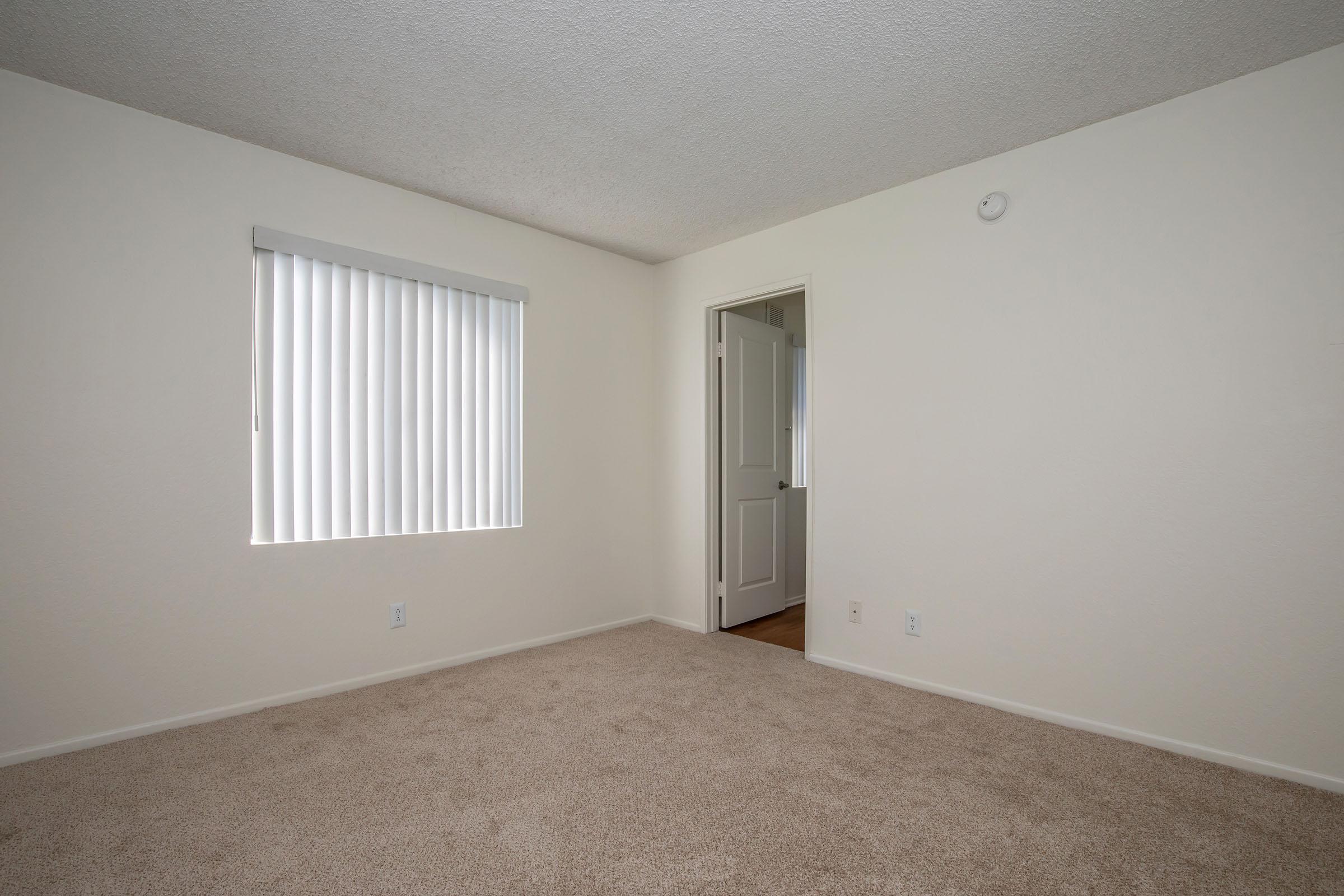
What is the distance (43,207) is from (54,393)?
69cm

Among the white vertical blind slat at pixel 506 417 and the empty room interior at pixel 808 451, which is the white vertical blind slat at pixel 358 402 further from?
the white vertical blind slat at pixel 506 417

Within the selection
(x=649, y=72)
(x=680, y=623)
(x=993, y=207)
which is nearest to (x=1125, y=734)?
(x=993, y=207)

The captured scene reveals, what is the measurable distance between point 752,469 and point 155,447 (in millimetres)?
3317

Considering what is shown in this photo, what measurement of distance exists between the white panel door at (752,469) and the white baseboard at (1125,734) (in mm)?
1132

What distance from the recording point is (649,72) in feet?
7.52

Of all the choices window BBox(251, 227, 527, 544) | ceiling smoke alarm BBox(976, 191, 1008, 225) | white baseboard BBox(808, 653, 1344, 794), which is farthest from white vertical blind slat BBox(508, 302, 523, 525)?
A: ceiling smoke alarm BBox(976, 191, 1008, 225)

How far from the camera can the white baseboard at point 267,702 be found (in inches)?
93.7

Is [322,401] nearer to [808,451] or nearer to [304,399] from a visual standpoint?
[304,399]

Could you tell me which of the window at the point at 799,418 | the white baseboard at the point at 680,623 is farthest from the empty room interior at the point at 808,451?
the window at the point at 799,418

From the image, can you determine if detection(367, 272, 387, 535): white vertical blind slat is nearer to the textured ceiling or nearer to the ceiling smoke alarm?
the textured ceiling

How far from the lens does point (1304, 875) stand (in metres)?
1.71

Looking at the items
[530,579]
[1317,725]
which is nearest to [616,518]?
[530,579]

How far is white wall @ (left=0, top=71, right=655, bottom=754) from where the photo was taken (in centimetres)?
236

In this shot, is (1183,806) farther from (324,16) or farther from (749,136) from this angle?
(324,16)
